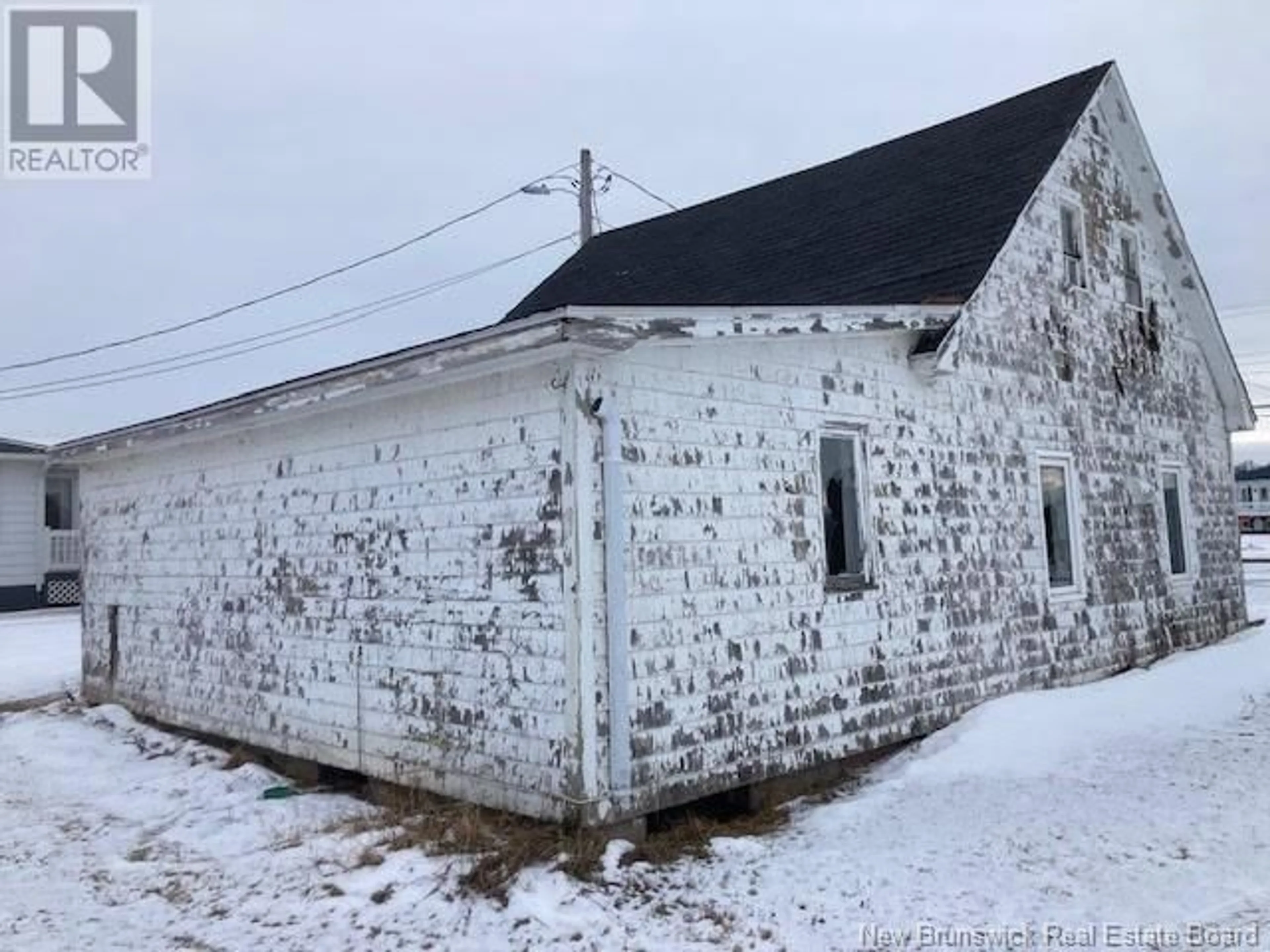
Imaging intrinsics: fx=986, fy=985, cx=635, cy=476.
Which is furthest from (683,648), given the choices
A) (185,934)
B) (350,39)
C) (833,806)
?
(350,39)

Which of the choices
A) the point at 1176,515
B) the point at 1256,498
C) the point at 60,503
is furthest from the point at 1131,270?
the point at 1256,498

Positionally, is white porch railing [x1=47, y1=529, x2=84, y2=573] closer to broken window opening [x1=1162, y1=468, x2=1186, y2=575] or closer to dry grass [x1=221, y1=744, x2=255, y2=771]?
dry grass [x1=221, y1=744, x2=255, y2=771]

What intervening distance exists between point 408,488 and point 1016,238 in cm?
689

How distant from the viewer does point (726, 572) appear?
654cm

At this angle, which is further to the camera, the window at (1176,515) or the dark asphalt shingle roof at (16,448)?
the dark asphalt shingle roof at (16,448)

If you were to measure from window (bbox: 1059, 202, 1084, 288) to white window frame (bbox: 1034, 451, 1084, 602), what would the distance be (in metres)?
2.13

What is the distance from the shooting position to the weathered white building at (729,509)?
19.6 ft

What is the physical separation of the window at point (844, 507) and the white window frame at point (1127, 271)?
6445 mm

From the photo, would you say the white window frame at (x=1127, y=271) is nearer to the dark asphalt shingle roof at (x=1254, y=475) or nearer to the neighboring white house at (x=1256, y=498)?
the neighboring white house at (x=1256, y=498)

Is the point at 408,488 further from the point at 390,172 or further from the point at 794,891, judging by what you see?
the point at 390,172

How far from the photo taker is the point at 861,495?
7.84 metres

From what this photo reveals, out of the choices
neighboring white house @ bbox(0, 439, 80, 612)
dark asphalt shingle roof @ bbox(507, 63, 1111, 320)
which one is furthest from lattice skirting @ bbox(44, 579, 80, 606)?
dark asphalt shingle roof @ bbox(507, 63, 1111, 320)

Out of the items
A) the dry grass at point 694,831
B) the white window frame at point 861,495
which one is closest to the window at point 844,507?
the white window frame at point 861,495

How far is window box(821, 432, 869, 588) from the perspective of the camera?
25.0 ft
